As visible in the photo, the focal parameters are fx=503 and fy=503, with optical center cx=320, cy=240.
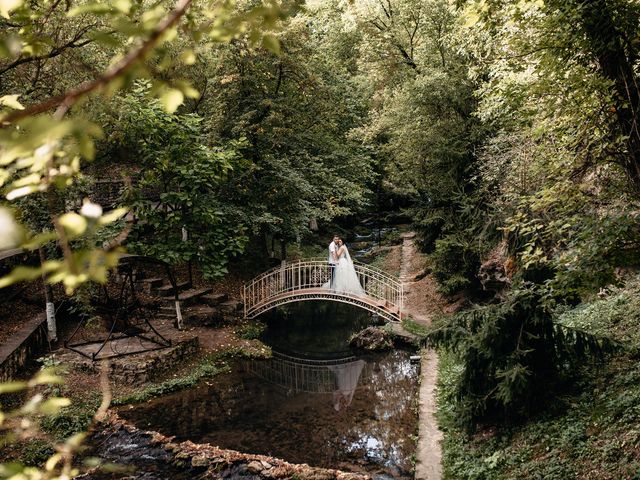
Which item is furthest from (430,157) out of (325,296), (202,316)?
(202,316)

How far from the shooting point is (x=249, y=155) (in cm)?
1738

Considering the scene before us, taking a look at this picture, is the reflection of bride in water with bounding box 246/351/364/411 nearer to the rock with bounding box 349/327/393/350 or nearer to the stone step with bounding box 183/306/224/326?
the rock with bounding box 349/327/393/350

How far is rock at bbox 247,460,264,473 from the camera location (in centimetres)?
830

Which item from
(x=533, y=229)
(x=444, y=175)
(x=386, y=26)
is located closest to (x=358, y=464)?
(x=533, y=229)

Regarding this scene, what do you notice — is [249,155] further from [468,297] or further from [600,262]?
[600,262]

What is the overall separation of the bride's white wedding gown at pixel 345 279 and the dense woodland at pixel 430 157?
2.59m

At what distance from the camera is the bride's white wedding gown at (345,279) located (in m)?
16.0

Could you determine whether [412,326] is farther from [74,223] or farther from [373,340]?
[74,223]

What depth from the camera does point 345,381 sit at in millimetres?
12930

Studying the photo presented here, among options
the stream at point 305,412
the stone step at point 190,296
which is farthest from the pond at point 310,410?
the stone step at point 190,296

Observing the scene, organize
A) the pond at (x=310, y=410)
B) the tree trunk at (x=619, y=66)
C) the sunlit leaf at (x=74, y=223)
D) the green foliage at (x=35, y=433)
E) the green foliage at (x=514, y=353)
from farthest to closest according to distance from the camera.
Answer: the pond at (x=310, y=410)
the green foliage at (x=514, y=353)
the tree trunk at (x=619, y=66)
the green foliage at (x=35, y=433)
the sunlit leaf at (x=74, y=223)

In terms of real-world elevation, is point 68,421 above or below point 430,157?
below

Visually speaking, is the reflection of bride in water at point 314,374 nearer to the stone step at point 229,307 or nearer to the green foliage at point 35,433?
the stone step at point 229,307

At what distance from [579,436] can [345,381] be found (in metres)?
7.05
